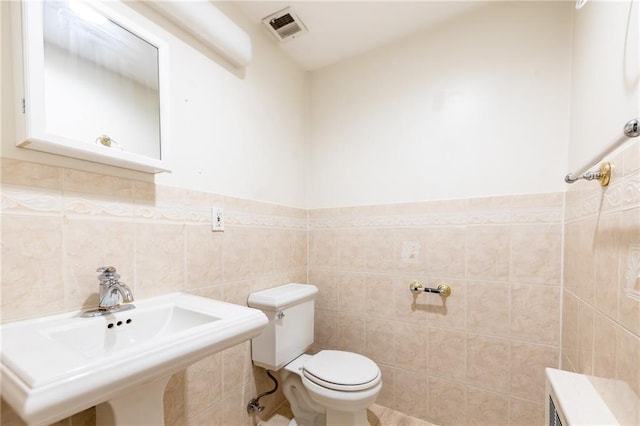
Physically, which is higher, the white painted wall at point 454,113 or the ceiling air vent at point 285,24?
the ceiling air vent at point 285,24

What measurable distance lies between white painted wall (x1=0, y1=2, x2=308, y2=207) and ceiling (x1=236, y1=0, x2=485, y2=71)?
0.13 m

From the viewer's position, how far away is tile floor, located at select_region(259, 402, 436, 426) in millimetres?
1570

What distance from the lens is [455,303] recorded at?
1.53 metres

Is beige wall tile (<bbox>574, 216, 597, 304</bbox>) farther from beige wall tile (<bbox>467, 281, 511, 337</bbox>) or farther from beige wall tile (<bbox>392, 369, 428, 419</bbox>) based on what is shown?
beige wall tile (<bbox>392, 369, 428, 419</bbox>)

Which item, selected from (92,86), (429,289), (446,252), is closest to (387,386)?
(429,289)

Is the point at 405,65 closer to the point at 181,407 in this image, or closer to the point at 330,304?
the point at 330,304

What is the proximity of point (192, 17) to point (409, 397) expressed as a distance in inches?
90.2

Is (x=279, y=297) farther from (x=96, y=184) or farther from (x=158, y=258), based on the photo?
(x=96, y=184)

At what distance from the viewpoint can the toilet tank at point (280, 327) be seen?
1.43 m

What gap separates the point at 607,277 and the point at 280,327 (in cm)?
132

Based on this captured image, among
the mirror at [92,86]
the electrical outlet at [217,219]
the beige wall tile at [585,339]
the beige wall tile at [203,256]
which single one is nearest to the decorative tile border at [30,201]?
the mirror at [92,86]

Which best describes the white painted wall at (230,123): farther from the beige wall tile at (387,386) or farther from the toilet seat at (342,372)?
the beige wall tile at (387,386)

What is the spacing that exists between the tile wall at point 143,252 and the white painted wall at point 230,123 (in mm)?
74

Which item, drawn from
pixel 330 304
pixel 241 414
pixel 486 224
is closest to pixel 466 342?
pixel 486 224
